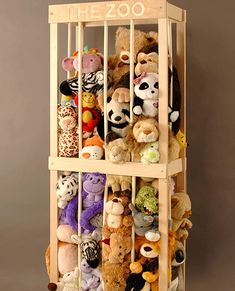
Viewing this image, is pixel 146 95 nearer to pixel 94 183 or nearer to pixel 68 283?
pixel 94 183

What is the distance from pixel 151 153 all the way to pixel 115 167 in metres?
0.18

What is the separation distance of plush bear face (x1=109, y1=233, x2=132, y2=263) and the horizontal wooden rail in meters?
0.26

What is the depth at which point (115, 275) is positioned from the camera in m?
2.50

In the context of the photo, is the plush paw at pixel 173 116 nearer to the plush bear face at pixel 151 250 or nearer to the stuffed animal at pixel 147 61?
the stuffed animal at pixel 147 61

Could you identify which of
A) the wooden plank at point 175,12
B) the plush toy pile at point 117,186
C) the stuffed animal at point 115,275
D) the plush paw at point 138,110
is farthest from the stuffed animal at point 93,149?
the wooden plank at point 175,12

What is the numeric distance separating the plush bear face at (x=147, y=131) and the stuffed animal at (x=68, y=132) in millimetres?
321

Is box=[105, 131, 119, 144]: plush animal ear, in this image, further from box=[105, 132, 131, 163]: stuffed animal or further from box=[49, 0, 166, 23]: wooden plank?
box=[49, 0, 166, 23]: wooden plank

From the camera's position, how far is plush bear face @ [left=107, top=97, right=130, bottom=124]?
248cm

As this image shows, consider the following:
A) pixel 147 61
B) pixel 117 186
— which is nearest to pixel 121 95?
pixel 147 61
